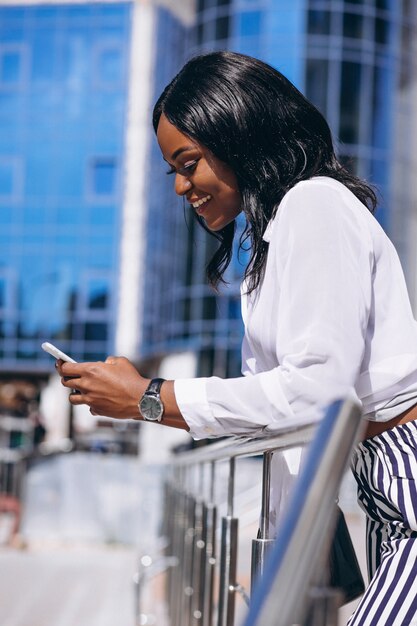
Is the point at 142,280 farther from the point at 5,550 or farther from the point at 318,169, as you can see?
the point at 318,169

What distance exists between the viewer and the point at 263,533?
80.0 inches

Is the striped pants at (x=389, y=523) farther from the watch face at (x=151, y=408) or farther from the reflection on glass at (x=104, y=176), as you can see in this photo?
the reflection on glass at (x=104, y=176)

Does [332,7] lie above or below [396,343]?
above

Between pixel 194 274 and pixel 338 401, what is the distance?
29.1 meters

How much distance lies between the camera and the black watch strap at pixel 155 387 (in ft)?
6.00

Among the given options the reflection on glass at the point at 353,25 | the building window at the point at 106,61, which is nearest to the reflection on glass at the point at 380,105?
the reflection on glass at the point at 353,25

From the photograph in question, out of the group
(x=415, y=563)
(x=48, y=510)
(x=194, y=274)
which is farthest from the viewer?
(x=194, y=274)

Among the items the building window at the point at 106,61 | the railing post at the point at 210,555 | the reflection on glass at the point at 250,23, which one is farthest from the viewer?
the building window at the point at 106,61

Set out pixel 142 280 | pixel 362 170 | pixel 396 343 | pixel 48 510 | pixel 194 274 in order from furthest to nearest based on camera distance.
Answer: pixel 142 280 → pixel 194 274 → pixel 362 170 → pixel 48 510 → pixel 396 343

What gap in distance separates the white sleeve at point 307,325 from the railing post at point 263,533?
27 cm

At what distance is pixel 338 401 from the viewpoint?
122 centimetres

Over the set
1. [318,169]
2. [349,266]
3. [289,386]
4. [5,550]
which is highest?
[318,169]

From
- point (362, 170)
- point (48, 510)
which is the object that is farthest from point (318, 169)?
point (362, 170)

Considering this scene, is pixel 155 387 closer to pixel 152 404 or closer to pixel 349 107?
pixel 152 404
